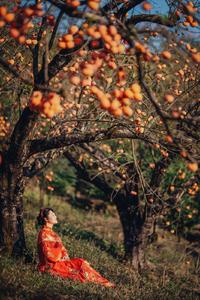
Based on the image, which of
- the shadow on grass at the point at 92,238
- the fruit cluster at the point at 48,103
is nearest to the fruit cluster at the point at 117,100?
the fruit cluster at the point at 48,103

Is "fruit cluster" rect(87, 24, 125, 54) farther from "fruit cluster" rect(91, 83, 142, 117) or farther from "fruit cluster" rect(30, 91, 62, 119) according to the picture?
"fruit cluster" rect(30, 91, 62, 119)

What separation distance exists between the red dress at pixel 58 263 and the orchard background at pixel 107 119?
28 centimetres

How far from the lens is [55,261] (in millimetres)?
5832

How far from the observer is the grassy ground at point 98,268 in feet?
15.9

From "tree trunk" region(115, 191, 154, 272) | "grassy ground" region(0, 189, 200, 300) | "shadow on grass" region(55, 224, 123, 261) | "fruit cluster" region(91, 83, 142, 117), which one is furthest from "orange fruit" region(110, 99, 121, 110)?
"shadow on grass" region(55, 224, 123, 261)

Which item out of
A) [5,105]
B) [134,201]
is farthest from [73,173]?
[134,201]

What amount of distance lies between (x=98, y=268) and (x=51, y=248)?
1.61 metres

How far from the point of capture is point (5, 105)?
473 inches

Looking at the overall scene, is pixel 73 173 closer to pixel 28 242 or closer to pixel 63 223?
pixel 63 223

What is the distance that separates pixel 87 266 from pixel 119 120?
8.16ft

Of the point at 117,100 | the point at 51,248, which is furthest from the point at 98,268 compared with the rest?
the point at 117,100

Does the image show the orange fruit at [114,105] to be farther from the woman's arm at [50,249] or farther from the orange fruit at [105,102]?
the woman's arm at [50,249]

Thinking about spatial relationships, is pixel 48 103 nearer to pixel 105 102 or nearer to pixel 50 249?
pixel 105 102

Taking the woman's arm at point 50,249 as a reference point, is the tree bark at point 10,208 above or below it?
above
